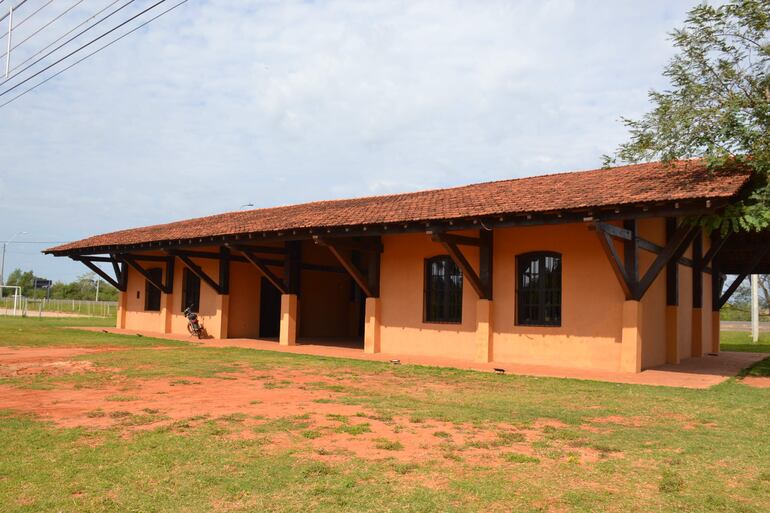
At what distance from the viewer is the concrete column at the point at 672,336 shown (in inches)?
546

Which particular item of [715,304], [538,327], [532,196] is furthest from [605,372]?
[715,304]

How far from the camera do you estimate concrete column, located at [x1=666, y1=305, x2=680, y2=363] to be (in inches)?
546

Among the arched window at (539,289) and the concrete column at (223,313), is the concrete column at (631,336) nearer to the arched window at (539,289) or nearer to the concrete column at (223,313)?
the arched window at (539,289)

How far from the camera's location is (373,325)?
1545cm

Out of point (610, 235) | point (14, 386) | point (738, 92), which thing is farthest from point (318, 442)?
point (738, 92)

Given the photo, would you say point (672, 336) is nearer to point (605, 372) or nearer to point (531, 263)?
point (605, 372)

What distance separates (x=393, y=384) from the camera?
10180mm

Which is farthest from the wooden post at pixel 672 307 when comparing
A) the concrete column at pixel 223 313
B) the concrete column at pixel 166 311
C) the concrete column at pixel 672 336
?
the concrete column at pixel 166 311

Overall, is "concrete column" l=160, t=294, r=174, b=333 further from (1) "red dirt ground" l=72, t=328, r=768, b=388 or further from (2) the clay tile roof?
(1) "red dirt ground" l=72, t=328, r=768, b=388

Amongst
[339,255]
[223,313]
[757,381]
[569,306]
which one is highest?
[339,255]

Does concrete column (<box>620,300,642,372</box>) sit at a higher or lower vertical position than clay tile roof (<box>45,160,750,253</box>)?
lower

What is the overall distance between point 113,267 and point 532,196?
57.7 feet

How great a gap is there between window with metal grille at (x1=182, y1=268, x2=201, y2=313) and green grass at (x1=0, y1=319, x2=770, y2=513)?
472 inches

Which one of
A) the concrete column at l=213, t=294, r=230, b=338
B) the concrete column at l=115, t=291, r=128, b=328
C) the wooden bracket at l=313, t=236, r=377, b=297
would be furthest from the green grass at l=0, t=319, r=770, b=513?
the concrete column at l=115, t=291, r=128, b=328
